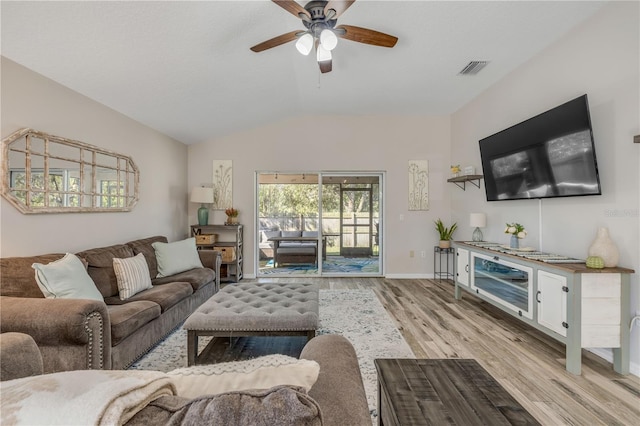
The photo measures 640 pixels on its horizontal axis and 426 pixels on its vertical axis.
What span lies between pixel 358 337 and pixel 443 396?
186cm

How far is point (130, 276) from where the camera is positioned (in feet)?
9.18

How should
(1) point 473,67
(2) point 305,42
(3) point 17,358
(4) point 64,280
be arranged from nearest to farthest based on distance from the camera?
(3) point 17,358 < (4) point 64,280 < (2) point 305,42 < (1) point 473,67

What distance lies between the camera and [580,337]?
→ 2205 millimetres

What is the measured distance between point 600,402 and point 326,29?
3.14 m

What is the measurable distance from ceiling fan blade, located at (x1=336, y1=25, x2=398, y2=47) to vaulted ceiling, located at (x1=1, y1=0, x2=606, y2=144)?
0.36m

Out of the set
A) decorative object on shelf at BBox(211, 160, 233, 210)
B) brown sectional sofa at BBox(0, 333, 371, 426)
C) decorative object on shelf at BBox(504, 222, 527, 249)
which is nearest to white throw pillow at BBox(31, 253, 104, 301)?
brown sectional sofa at BBox(0, 333, 371, 426)

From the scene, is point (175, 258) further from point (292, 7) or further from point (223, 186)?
point (292, 7)

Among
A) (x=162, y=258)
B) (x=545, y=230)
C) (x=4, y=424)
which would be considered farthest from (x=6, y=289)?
(x=545, y=230)

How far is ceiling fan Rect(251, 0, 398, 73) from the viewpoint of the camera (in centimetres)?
204

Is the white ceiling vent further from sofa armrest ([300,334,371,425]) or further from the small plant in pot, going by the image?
sofa armrest ([300,334,371,425])

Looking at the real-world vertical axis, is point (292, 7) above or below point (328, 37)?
above

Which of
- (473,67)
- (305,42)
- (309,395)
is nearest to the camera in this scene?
(309,395)

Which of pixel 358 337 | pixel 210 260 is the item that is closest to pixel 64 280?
pixel 210 260

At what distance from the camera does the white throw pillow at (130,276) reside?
108 inches
